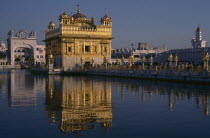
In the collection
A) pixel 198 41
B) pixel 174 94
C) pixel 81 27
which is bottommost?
pixel 174 94

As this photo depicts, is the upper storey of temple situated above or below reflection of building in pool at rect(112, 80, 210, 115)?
above

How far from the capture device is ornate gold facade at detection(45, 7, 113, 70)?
53.7m

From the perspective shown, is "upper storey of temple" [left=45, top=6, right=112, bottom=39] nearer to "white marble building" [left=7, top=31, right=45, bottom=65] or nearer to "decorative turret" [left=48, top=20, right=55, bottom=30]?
"decorative turret" [left=48, top=20, right=55, bottom=30]

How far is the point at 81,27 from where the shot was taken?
55.8m

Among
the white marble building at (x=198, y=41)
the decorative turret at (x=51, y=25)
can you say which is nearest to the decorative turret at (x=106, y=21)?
the decorative turret at (x=51, y=25)

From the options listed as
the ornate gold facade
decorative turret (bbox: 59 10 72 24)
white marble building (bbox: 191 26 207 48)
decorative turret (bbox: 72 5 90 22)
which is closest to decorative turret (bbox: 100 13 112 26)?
Result: the ornate gold facade

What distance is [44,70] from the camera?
56.0m

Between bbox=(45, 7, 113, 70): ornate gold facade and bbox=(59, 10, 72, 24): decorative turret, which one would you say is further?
bbox=(59, 10, 72, 24): decorative turret

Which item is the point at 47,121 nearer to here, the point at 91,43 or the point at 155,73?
the point at 155,73

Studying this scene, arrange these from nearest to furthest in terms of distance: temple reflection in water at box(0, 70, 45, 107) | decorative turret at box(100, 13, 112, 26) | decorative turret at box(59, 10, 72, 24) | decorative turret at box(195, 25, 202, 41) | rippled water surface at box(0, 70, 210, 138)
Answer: rippled water surface at box(0, 70, 210, 138) < temple reflection in water at box(0, 70, 45, 107) < decorative turret at box(59, 10, 72, 24) < decorative turret at box(100, 13, 112, 26) < decorative turret at box(195, 25, 202, 41)

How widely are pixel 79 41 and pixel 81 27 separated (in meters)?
2.79

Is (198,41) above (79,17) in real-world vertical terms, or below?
above

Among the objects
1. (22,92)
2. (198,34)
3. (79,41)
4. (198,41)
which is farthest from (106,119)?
(198,34)

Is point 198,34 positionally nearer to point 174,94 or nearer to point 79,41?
point 79,41
